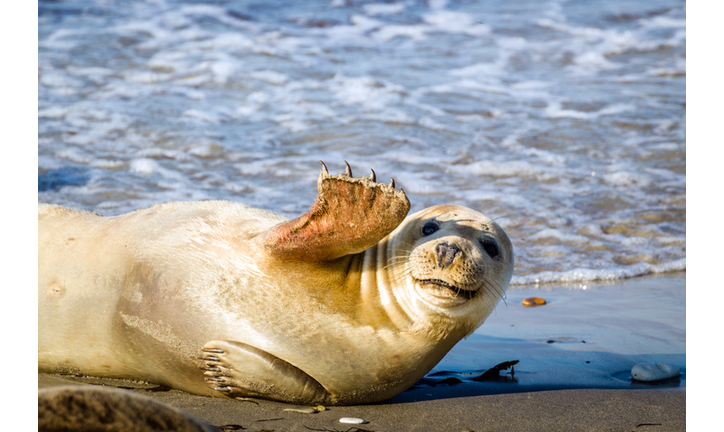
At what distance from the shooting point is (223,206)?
3.66m

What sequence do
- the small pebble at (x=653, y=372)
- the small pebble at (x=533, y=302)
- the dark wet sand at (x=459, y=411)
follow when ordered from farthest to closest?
1. the small pebble at (x=533, y=302)
2. the small pebble at (x=653, y=372)
3. the dark wet sand at (x=459, y=411)

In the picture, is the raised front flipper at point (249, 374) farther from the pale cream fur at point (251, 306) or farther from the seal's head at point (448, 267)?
the seal's head at point (448, 267)

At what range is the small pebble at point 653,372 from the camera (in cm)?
402

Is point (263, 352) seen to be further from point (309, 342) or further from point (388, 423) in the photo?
point (388, 423)

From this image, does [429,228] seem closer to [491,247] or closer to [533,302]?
[491,247]

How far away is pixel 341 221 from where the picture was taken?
2988mm

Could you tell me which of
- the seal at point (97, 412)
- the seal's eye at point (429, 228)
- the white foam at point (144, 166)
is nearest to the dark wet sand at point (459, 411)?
the seal's eye at point (429, 228)

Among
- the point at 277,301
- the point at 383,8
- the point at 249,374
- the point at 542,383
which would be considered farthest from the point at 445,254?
the point at 383,8

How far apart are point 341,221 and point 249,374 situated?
790 mm

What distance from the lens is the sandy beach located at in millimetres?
3148

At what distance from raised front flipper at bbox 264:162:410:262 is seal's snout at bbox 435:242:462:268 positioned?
26cm

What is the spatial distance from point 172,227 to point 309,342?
3.04 feet
